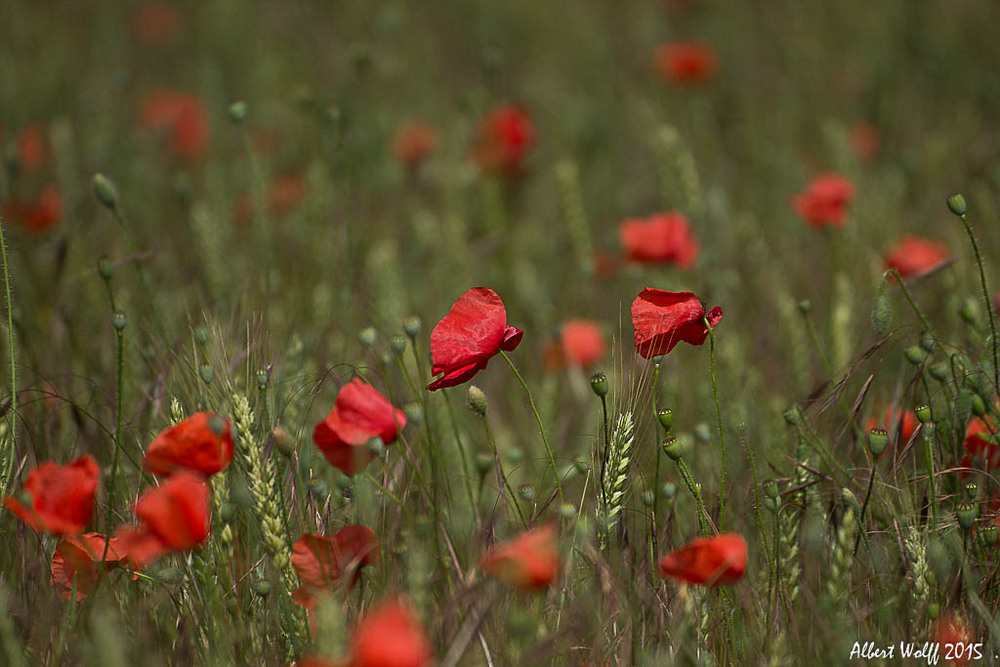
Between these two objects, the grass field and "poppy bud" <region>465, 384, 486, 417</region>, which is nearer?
the grass field

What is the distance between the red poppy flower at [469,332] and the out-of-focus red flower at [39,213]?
1.70 m

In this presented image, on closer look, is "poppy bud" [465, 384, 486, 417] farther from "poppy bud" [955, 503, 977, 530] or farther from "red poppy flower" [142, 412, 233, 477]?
"poppy bud" [955, 503, 977, 530]

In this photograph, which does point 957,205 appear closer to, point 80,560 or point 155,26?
point 80,560

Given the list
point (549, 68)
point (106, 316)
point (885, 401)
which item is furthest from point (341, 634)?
point (549, 68)

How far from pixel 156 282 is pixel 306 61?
216 centimetres

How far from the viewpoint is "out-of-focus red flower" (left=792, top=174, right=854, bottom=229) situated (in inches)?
94.3

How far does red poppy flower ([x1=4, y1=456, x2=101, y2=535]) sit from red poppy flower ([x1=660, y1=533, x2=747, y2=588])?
27.1 inches

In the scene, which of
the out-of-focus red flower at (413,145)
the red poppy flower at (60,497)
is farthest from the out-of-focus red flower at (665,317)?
the out-of-focus red flower at (413,145)

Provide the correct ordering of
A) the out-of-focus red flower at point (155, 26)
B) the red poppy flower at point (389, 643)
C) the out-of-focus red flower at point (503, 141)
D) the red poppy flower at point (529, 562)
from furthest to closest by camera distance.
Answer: the out-of-focus red flower at point (155, 26), the out-of-focus red flower at point (503, 141), the red poppy flower at point (529, 562), the red poppy flower at point (389, 643)

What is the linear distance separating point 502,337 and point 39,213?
1.77m

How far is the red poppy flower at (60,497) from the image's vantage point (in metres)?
→ 1.16

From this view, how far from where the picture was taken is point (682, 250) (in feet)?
7.58

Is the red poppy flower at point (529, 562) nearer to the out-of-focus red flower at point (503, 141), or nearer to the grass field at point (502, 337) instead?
the grass field at point (502, 337)

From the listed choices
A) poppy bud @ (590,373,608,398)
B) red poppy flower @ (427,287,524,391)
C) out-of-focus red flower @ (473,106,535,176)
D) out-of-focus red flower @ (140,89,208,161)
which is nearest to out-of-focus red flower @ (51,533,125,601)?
red poppy flower @ (427,287,524,391)
